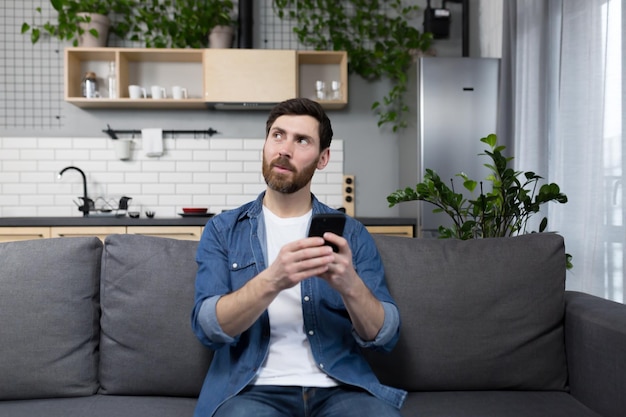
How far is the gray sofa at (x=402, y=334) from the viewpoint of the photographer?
5.35 feet

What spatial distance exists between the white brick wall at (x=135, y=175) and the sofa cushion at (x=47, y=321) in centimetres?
289

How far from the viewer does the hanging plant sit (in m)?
4.55

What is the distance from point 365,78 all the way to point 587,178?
2.29 m

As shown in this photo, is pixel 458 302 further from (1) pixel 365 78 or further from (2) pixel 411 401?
(1) pixel 365 78

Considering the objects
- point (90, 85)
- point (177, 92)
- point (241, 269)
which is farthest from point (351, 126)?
point (241, 269)

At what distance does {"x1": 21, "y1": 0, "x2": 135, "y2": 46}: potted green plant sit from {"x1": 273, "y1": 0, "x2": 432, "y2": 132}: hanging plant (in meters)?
1.23

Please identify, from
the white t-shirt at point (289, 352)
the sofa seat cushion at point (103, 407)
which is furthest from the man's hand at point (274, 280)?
the sofa seat cushion at point (103, 407)

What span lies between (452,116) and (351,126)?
3.38 feet

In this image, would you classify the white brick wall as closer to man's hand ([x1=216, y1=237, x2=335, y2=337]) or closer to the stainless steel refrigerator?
the stainless steel refrigerator

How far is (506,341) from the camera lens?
1.74 meters

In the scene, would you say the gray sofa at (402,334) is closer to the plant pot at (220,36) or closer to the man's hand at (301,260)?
the man's hand at (301,260)

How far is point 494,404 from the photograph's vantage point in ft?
5.32

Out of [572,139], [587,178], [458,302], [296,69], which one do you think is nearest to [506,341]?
[458,302]

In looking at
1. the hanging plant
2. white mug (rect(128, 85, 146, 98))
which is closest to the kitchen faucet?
white mug (rect(128, 85, 146, 98))
